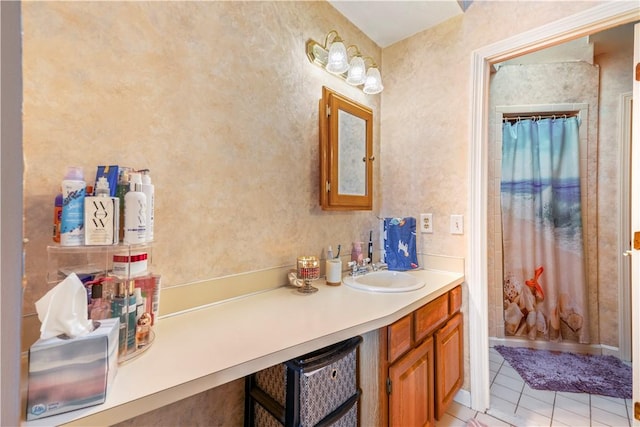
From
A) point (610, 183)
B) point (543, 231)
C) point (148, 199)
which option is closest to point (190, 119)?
point (148, 199)

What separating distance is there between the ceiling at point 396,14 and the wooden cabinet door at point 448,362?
185 centimetres

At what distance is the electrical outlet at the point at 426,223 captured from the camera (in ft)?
5.85

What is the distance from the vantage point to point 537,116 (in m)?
2.36

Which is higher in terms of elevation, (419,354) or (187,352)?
(187,352)

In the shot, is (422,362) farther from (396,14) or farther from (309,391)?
(396,14)

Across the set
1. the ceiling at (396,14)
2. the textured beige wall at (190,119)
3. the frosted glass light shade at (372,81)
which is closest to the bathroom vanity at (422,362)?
the textured beige wall at (190,119)

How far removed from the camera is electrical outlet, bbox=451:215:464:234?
5.41 feet

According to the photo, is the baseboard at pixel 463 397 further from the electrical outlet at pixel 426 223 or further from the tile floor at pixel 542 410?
the electrical outlet at pixel 426 223

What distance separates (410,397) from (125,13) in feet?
5.70

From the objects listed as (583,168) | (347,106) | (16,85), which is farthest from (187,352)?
(583,168)

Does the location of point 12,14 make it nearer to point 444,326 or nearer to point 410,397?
point 410,397

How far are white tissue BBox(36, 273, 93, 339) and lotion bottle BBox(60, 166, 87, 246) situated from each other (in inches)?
5.7

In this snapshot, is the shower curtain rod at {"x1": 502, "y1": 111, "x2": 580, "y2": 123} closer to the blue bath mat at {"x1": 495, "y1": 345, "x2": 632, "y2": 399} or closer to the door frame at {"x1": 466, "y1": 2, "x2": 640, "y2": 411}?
the door frame at {"x1": 466, "y1": 2, "x2": 640, "y2": 411}

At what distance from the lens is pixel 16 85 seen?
15.2 inches
